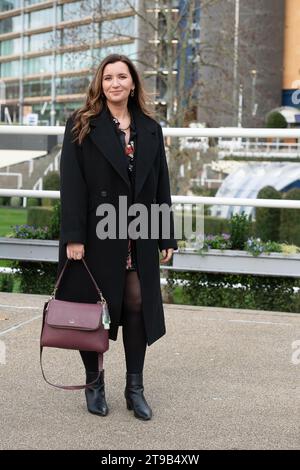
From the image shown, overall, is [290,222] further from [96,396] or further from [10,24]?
[10,24]

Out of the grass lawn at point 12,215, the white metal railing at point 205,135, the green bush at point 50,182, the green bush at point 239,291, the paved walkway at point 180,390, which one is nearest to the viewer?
the paved walkway at point 180,390

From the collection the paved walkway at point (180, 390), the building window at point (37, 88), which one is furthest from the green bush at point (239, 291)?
the building window at point (37, 88)

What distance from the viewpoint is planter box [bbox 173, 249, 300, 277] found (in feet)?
21.2

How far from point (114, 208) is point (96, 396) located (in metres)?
0.96

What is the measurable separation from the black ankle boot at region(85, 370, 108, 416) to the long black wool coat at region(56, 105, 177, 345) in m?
0.27

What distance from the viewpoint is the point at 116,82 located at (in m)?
3.91

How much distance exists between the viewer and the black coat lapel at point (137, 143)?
387cm

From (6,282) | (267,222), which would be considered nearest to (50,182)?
(267,222)

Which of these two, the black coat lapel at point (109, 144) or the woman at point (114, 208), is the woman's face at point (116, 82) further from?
the black coat lapel at point (109, 144)

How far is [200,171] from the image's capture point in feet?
71.9

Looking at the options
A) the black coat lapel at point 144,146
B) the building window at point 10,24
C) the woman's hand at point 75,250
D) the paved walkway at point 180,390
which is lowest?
the paved walkway at point 180,390

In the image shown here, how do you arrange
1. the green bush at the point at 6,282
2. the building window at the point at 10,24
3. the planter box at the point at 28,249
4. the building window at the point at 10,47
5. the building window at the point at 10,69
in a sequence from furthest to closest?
the building window at the point at 10,69 < the building window at the point at 10,47 < the building window at the point at 10,24 < the green bush at the point at 6,282 < the planter box at the point at 28,249

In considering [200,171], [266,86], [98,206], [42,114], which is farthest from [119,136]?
[266,86]

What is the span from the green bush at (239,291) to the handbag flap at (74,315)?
299 centimetres
